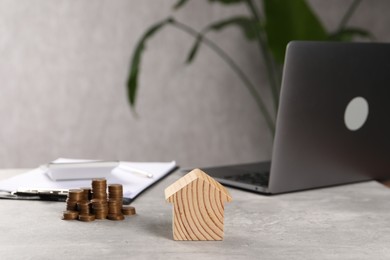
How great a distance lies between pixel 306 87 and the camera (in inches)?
40.5

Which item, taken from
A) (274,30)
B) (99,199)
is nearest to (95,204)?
(99,199)

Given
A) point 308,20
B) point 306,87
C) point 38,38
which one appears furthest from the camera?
point 38,38

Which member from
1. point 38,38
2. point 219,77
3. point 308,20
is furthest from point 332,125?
point 38,38

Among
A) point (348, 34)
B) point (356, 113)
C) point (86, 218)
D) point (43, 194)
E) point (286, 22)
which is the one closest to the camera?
point (86, 218)

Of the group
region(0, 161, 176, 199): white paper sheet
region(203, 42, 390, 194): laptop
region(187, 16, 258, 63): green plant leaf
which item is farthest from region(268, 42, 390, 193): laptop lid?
region(187, 16, 258, 63): green plant leaf

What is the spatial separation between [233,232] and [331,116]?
1.27 feet

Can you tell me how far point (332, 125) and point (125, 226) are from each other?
464mm

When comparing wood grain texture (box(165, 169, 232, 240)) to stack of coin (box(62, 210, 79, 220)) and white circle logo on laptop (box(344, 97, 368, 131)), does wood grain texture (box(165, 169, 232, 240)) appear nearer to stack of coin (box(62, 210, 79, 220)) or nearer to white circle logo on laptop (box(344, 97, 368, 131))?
stack of coin (box(62, 210, 79, 220))

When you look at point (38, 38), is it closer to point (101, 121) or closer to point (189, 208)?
point (101, 121)

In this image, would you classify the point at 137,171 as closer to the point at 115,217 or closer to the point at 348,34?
the point at 115,217

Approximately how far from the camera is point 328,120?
1.08 meters

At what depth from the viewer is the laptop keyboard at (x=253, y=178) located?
112cm

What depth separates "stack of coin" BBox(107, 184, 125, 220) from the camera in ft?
2.80

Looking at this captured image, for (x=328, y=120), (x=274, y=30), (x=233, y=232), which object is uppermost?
(x=274, y=30)
